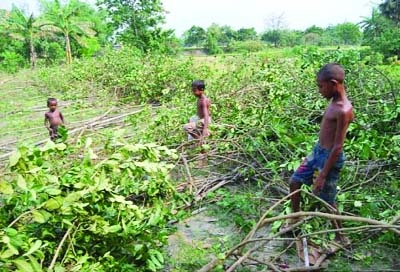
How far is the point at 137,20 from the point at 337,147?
21.2 meters

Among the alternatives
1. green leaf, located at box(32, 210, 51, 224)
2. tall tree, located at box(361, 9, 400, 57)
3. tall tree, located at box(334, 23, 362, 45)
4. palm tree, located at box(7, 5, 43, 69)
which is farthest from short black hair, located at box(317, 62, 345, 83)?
tall tree, located at box(334, 23, 362, 45)

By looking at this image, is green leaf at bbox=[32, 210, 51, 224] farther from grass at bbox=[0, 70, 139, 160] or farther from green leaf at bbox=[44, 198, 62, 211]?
grass at bbox=[0, 70, 139, 160]

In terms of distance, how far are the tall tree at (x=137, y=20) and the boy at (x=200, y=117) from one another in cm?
1753

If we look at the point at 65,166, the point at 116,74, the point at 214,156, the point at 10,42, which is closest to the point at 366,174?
the point at 214,156

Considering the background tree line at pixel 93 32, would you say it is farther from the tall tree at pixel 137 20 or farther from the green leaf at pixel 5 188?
the green leaf at pixel 5 188

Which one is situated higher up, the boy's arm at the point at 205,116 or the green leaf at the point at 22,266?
the boy's arm at the point at 205,116

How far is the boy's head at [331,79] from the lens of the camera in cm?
302

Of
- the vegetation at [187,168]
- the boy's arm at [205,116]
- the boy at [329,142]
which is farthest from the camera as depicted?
the boy's arm at [205,116]

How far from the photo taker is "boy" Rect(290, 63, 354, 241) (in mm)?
3031

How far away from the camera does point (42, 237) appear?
297 centimetres

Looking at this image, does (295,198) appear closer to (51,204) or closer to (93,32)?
(51,204)

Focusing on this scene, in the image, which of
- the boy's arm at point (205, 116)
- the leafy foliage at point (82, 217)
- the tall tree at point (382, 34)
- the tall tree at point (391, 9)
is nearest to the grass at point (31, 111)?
the boy's arm at point (205, 116)

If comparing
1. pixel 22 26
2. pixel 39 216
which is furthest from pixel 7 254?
pixel 22 26

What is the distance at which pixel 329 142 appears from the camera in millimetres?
3170
